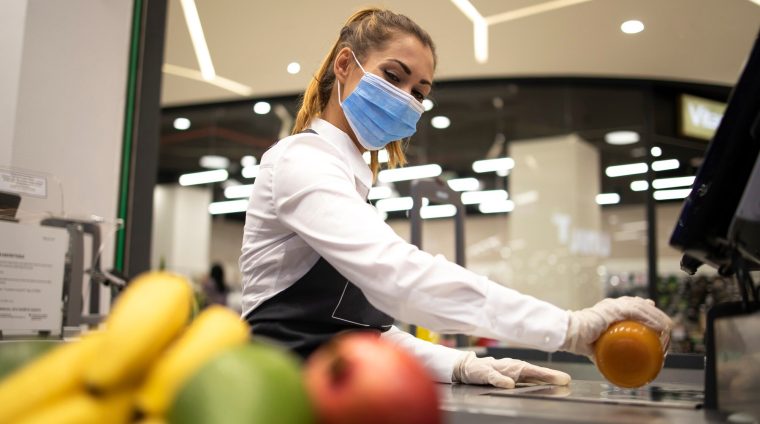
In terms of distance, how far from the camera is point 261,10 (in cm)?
527

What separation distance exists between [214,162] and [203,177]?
2.02ft

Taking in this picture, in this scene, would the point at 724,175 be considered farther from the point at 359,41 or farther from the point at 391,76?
the point at 359,41

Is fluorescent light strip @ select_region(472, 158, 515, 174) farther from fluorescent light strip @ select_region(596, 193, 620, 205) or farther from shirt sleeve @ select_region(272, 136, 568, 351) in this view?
shirt sleeve @ select_region(272, 136, 568, 351)

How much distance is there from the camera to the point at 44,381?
617 mm

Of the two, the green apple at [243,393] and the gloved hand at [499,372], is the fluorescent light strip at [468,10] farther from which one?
the green apple at [243,393]

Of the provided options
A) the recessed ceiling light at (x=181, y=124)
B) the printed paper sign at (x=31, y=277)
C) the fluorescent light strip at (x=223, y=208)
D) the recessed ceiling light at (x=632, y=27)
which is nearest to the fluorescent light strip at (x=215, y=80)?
the recessed ceiling light at (x=181, y=124)

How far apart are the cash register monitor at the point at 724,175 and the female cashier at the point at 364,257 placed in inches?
4.9

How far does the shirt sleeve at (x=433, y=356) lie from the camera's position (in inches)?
61.6

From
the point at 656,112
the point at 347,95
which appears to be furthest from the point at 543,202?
the point at 347,95

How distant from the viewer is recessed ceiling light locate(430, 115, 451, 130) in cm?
779

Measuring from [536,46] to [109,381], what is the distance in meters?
6.11

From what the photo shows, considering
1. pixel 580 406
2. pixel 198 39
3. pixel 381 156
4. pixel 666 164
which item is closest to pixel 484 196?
pixel 666 164

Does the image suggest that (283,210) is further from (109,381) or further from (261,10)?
(261,10)

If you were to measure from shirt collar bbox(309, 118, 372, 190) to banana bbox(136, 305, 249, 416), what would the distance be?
108 centimetres
